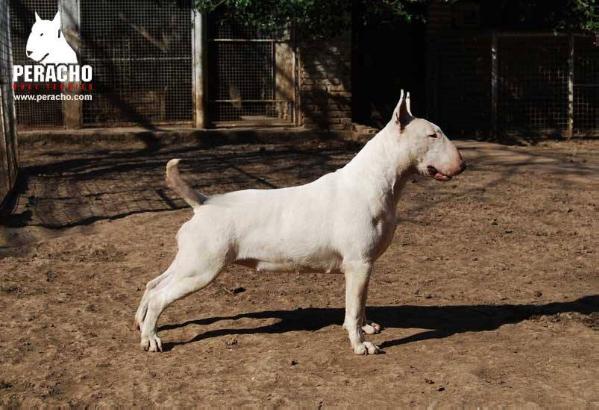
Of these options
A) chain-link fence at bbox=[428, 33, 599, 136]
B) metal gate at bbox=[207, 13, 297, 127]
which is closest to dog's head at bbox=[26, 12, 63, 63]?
metal gate at bbox=[207, 13, 297, 127]

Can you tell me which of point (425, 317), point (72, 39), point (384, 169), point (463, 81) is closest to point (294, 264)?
point (384, 169)

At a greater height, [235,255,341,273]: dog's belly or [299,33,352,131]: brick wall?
[299,33,352,131]: brick wall

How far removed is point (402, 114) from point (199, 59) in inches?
427

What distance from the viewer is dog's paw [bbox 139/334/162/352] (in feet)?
17.1

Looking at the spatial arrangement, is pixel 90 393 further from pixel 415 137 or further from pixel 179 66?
pixel 179 66

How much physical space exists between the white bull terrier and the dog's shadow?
43 cm

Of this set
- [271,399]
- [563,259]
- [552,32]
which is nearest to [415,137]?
[271,399]

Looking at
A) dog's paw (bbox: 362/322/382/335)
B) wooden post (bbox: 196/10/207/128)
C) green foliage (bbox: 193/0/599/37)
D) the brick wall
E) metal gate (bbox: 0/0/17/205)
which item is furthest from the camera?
the brick wall

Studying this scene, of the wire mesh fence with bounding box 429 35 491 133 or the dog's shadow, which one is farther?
the wire mesh fence with bounding box 429 35 491 133

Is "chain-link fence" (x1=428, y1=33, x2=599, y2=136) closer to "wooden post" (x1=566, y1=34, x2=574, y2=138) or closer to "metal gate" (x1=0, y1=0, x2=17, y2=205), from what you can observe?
"wooden post" (x1=566, y1=34, x2=574, y2=138)

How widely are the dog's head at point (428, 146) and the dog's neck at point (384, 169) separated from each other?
4cm

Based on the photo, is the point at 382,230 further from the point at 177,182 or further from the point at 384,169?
the point at 177,182

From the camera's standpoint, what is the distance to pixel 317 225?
16.9 ft

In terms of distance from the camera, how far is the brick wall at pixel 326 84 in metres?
16.0
